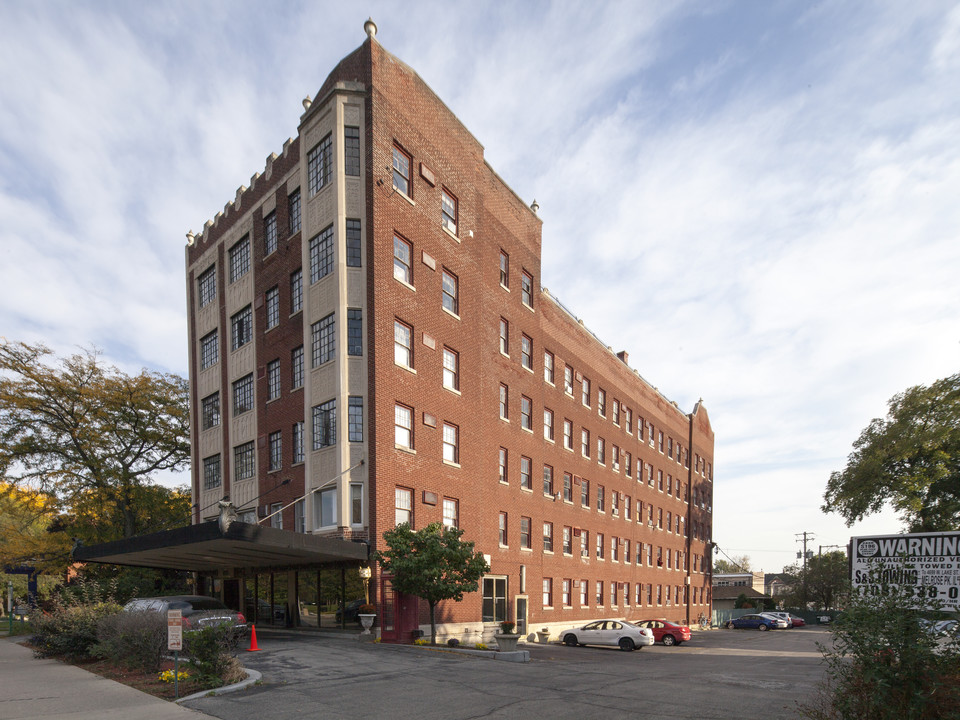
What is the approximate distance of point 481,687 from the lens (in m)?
15.7

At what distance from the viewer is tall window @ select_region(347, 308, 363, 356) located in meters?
26.5

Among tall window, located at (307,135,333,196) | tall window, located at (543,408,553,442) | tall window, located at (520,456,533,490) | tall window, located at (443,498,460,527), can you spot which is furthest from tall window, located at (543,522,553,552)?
tall window, located at (307,135,333,196)

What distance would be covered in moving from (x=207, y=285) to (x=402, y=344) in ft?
52.0

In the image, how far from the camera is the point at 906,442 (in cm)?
4562

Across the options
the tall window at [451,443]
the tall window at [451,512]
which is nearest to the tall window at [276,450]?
the tall window at [451,443]

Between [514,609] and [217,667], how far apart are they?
813 inches

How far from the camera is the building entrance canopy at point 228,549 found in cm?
2123

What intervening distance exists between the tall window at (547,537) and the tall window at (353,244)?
18881 mm

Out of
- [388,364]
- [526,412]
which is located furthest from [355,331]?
[526,412]

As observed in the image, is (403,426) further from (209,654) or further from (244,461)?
(209,654)

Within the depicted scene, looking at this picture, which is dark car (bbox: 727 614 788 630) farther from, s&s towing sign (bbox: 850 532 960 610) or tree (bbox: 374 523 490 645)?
s&s towing sign (bbox: 850 532 960 610)

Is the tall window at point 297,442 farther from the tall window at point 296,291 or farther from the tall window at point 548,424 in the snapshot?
the tall window at point 548,424

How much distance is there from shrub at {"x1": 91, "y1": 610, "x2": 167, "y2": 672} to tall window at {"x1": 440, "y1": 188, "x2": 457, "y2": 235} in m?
19.2

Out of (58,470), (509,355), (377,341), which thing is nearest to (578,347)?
(509,355)
